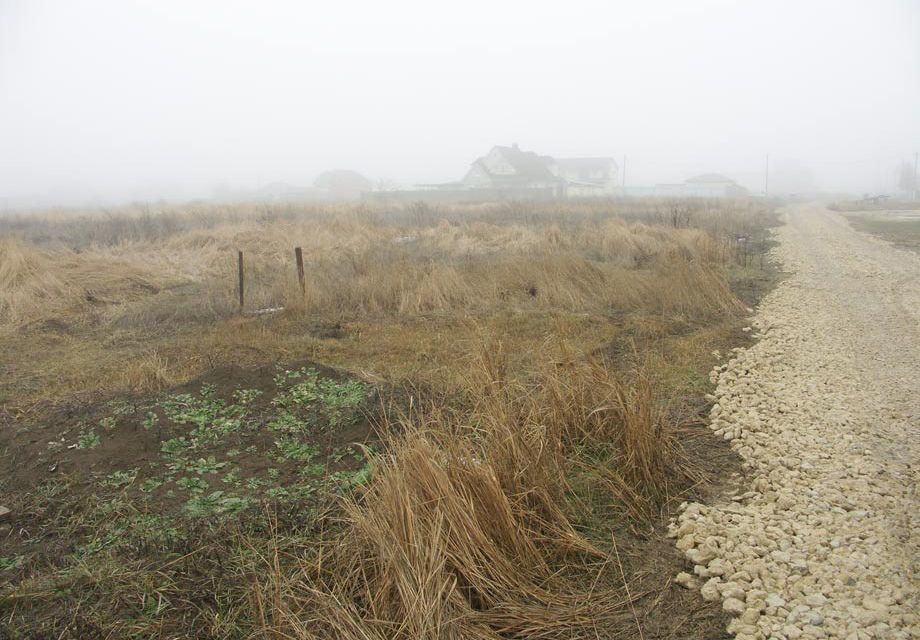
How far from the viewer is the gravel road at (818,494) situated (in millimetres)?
2910

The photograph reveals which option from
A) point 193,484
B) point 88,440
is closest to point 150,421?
point 88,440

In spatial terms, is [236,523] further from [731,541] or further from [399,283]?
[399,283]

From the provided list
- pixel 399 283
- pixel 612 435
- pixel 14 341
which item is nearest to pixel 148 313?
pixel 14 341

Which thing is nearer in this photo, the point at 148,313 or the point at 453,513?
the point at 453,513

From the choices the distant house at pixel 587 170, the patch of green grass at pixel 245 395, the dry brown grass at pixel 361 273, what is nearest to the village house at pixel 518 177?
the distant house at pixel 587 170

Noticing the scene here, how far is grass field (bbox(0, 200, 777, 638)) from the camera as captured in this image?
2934 mm

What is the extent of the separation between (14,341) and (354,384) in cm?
613

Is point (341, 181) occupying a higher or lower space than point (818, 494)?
higher

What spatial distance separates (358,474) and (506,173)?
51327 millimetres

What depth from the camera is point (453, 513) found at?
3168 millimetres

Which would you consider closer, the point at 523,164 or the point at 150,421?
the point at 150,421

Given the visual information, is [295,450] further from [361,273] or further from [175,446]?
[361,273]

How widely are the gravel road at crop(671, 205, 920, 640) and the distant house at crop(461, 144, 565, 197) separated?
45.0 metres

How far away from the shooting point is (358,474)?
13.6ft
